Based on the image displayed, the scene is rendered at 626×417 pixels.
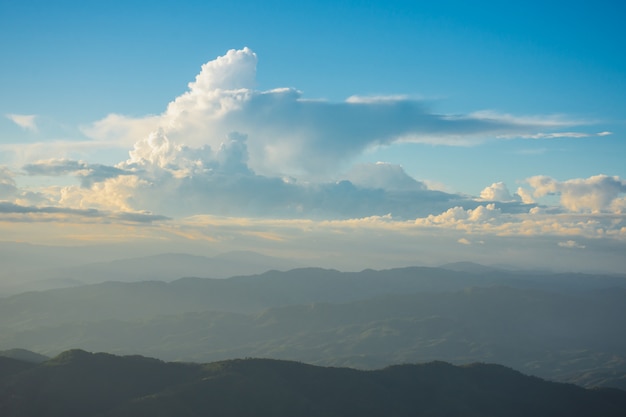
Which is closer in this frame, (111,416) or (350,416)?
(111,416)

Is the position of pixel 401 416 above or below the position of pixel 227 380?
below

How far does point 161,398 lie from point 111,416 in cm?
1636

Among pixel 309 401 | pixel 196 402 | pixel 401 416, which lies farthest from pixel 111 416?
pixel 401 416

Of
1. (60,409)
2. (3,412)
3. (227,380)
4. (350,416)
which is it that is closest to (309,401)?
(350,416)

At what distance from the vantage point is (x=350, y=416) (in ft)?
627

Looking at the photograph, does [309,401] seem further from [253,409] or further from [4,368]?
[4,368]

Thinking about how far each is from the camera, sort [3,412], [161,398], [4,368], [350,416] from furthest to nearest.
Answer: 1. [350,416]
2. [4,368]
3. [161,398]
4. [3,412]

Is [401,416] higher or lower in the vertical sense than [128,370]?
lower

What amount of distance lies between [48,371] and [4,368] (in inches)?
650

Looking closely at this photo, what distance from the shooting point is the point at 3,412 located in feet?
500

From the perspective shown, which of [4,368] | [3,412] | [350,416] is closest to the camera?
[3,412]

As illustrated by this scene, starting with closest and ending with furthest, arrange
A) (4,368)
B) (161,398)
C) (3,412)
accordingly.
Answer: (3,412) → (161,398) → (4,368)

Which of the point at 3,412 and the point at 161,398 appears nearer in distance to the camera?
the point at 3,412

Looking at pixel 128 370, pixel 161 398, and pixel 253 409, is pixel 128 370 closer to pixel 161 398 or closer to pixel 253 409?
pixel 161 398
